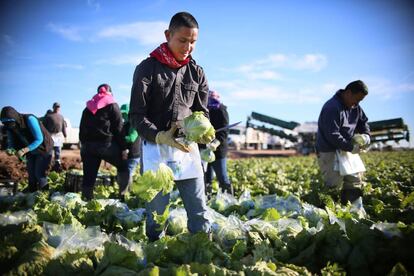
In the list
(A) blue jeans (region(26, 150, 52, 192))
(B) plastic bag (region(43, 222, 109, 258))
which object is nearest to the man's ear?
(B) plastic bag (region(43, 222, 109, 258))

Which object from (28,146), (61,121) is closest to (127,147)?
(28,146)

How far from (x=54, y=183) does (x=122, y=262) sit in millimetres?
5489

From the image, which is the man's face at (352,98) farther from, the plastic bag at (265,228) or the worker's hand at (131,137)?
the worker's hand at (131,137)

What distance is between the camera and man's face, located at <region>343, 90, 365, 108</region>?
4570 mm

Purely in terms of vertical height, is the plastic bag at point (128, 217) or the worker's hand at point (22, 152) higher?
the worker's hand at point (22, 152)

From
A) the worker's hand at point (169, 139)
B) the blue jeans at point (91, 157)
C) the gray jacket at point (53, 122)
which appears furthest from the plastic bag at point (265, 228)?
the gray jacket at point (53, 122)

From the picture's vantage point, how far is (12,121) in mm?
5090

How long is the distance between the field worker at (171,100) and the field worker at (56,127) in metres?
7.23

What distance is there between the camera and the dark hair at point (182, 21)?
2490mm

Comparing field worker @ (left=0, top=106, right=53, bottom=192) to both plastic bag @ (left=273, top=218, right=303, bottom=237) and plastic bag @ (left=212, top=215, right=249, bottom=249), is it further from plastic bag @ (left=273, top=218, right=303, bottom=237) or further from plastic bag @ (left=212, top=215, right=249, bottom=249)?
plastic bag @ (left=273, top=218, right=303, bottom=237)

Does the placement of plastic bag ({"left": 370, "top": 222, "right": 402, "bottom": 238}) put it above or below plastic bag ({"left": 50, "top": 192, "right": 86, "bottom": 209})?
above

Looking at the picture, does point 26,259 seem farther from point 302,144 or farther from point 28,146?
point 302,144

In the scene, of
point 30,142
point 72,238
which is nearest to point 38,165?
point 30,142

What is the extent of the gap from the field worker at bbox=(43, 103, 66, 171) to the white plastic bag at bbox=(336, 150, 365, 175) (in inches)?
282
